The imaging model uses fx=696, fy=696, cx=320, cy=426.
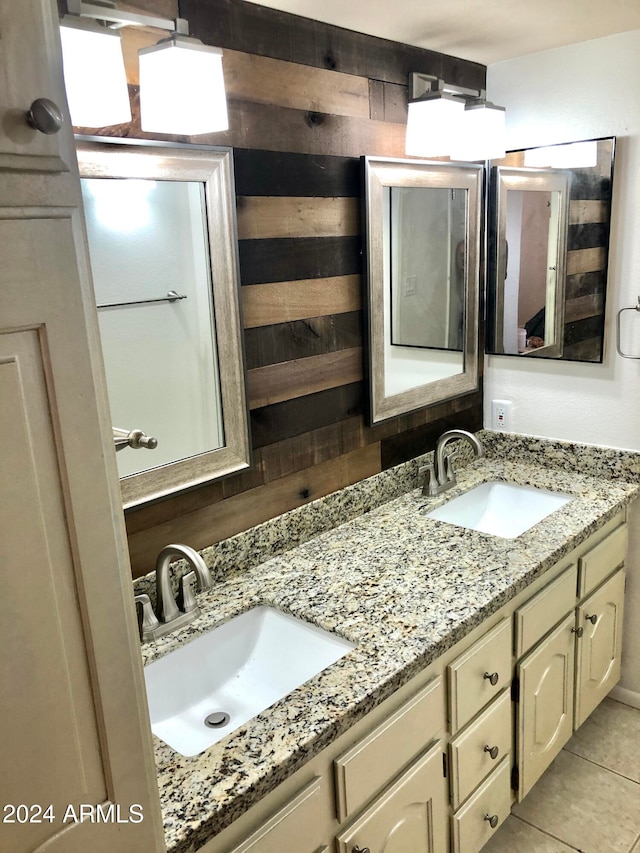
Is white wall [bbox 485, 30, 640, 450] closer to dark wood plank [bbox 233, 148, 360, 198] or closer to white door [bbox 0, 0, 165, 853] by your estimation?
dark wood plank [bbox 233, 148, 360, 198]

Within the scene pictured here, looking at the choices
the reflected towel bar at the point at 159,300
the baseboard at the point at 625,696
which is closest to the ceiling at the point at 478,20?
the reflected towel bar at the point at 159,300

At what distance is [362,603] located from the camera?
1.58 metres

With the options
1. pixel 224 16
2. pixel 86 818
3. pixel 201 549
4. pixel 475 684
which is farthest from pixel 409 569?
pixel 224 16

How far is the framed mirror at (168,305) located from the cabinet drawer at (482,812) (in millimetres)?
1001

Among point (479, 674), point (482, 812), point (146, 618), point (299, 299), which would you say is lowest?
point (482, 812)

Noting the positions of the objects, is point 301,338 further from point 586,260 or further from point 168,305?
point 586,260

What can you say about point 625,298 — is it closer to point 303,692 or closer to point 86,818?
point 303,692

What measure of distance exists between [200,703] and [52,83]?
4.08 ft

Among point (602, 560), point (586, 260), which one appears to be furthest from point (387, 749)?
point (586, 260)

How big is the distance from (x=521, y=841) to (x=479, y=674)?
0.71 meters

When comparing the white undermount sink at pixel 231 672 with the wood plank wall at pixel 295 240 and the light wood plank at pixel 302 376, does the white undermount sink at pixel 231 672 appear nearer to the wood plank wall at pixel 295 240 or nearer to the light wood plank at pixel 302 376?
the wood plank wall at pixel 295 240

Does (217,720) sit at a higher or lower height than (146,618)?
lower

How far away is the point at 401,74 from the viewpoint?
2008mm

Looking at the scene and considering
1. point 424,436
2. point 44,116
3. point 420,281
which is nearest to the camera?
point 44,116
